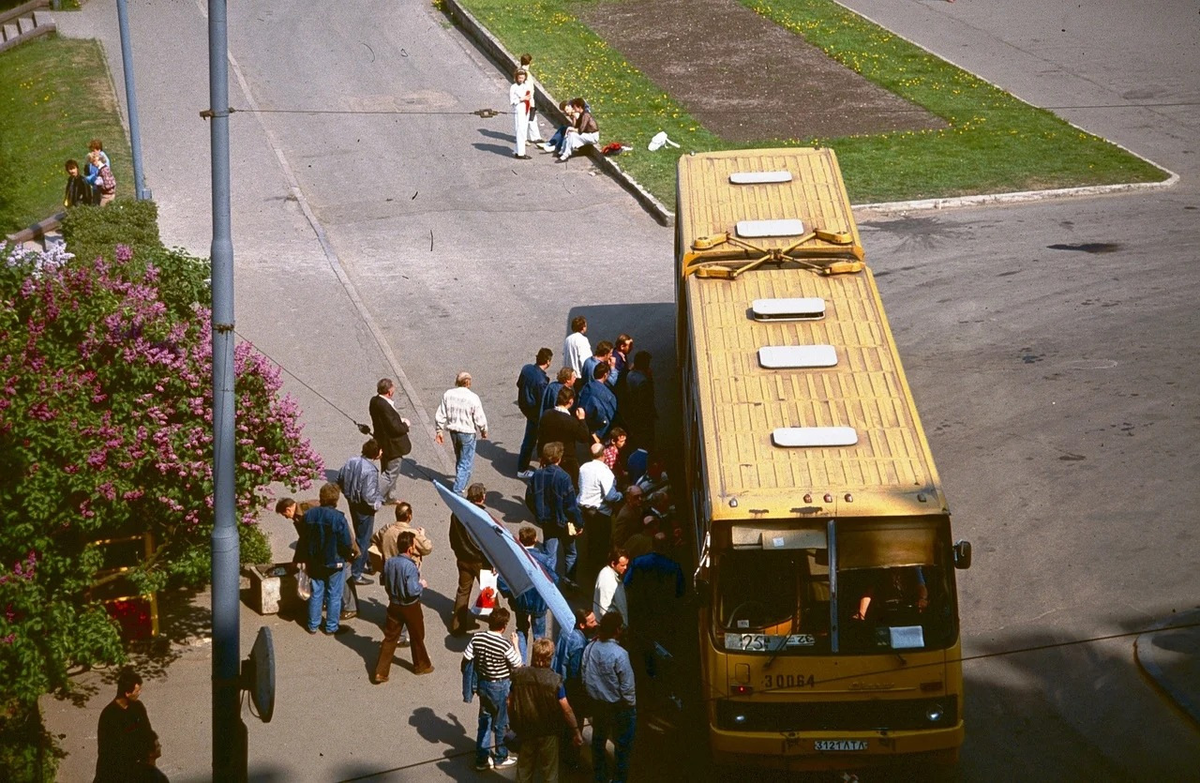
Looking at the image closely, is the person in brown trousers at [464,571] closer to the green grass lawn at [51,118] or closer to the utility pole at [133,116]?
the green grass lawn at [51,118]

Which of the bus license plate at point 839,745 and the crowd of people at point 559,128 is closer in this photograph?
the bus license plate at point 839,745

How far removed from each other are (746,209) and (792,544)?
6252mm

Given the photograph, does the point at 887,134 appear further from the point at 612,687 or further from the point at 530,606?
the point at 612,687

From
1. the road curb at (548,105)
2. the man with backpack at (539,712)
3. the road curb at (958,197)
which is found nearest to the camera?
the man with backpack at (539,712)

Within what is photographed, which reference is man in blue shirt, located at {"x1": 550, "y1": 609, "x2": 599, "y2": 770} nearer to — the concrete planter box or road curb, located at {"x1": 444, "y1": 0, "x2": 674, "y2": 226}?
the concrete planter box

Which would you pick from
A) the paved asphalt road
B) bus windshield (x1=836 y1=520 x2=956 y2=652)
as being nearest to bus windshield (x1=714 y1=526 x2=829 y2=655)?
bus windshield (x1=836 y1=520 x2=956 y2=652)

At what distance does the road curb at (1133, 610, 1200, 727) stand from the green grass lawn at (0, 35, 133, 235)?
18.0 metres

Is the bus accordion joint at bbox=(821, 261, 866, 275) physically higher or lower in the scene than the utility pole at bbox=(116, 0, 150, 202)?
lower

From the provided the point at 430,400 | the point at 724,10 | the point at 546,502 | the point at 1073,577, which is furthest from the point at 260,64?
the point at 1073,577

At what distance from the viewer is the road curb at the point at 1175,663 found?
12.9 m

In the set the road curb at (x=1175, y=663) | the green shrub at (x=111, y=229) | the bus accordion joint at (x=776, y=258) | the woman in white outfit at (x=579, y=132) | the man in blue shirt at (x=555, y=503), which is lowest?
the road curb at (x=1175, y=663)

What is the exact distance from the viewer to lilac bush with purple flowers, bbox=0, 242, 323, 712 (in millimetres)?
A: 10969

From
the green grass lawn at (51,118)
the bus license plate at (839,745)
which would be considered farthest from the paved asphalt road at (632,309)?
the bus license plate at (839,745)

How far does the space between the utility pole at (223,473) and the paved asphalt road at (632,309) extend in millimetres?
2056
